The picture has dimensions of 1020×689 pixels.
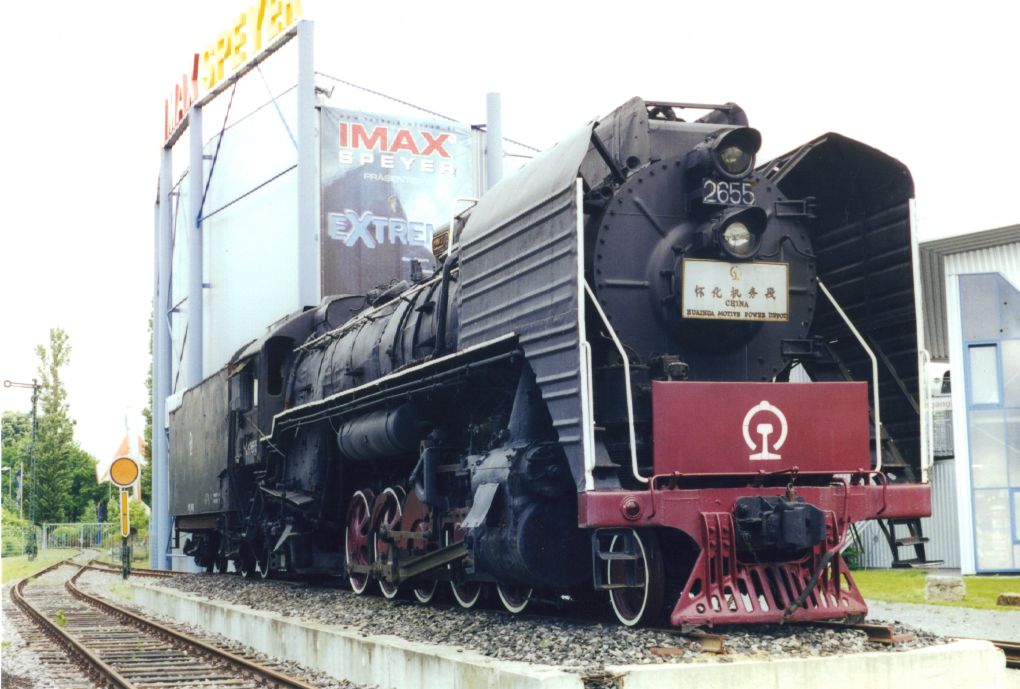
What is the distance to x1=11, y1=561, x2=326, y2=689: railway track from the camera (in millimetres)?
9500

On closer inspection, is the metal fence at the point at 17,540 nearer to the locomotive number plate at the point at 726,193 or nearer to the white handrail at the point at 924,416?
the locomotive number plate at the point at 726,193

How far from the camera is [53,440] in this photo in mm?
63594

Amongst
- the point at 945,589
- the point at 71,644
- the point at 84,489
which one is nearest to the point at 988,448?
the point at 945,589

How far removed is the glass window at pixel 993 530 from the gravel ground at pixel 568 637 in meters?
12.3

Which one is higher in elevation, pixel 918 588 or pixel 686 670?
pixel 686 670

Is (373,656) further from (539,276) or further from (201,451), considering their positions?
(201,451)

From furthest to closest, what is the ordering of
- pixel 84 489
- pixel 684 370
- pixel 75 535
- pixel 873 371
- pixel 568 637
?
1. pixel 84 489
2. pixel 75 535
3. pixel 873 371
4. pixel 684 370
5. pixel 568 637

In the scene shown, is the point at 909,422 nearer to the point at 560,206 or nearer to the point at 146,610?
the point at 560,206

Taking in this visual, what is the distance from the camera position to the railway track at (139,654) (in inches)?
374

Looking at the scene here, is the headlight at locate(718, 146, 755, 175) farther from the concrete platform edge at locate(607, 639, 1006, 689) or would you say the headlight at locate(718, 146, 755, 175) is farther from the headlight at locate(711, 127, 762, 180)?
the concrete platform edge at locate(607, 639, 1006, 689)

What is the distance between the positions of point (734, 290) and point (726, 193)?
0.68 meters

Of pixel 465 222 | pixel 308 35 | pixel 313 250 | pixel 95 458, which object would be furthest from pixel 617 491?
pixel 95 458

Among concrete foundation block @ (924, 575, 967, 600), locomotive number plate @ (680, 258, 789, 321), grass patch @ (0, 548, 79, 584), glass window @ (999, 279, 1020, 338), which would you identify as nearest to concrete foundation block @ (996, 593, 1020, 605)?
concrete foundation block @ (924, 575, 967, 600)

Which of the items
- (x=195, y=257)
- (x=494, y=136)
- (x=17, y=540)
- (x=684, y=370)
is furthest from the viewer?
(x=17, y=540)
